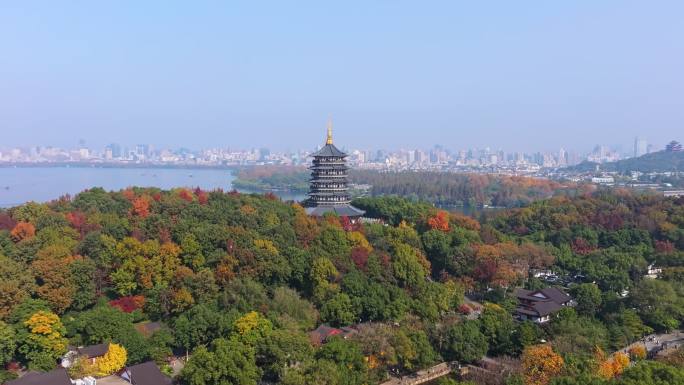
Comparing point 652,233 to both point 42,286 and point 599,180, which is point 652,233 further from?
point 599,180

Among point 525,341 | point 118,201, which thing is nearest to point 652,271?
point 525,341

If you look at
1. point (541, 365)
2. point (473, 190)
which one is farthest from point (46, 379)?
point (473, 190)

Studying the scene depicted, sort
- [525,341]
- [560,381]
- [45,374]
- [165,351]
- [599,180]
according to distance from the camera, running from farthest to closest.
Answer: [599,180] → [525,341] → [165,351] → [45,374] → [560,381]

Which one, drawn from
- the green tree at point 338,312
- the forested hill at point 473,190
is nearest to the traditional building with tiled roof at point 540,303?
the green tree at point 338,312

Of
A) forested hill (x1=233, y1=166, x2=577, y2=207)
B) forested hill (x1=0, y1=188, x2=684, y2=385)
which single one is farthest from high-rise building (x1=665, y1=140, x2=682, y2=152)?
forested hill (x1=0, y1=188, x2=684, y2=385)

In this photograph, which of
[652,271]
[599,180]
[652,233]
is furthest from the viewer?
[599,180]
